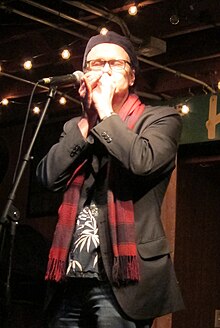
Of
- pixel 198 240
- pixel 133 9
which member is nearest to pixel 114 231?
pixel 133 9

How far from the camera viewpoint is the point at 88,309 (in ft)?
6.16

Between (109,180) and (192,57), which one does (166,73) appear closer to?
(192,57)

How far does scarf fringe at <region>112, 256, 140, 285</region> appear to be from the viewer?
1.81 m

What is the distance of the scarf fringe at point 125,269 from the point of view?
1.81 meters

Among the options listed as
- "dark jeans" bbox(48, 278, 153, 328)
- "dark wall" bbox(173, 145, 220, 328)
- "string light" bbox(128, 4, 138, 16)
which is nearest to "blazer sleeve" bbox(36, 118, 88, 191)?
"dark jeans" bbox(48, 278, 153, 328)

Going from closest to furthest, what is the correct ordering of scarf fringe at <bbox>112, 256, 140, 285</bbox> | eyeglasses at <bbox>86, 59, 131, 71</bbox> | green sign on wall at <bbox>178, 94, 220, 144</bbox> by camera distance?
scarf fringe at <bbox>112, 256, 140, 285</bbox>, eyeglasses at <bbox>86, 59, 131, 71</bbox>, green sign on wall at <bbox>178, 94, 220, 144</bbox>

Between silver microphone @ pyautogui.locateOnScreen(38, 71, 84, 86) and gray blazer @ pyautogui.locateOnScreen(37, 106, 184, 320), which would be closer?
gray blazer @ pyautogui.locateOnScreen(37, 106, 184, 320)

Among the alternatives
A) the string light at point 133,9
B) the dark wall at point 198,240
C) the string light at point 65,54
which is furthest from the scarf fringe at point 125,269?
the dark wall at point 198,240

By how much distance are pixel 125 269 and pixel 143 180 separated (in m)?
0.28

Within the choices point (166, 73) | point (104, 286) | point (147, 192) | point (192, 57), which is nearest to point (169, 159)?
point (147, 192)

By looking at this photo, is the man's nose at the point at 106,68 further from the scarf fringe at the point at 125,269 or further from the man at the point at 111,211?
the scarf fringe at the point at 125,269

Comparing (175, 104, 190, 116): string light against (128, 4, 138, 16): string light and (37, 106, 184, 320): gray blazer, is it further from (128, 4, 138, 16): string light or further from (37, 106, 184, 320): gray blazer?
(37, 106, 184, 320): gray blazer

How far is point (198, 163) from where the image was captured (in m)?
4.56

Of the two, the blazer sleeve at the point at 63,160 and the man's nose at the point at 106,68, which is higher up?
the man's nose at the point at 106,68
